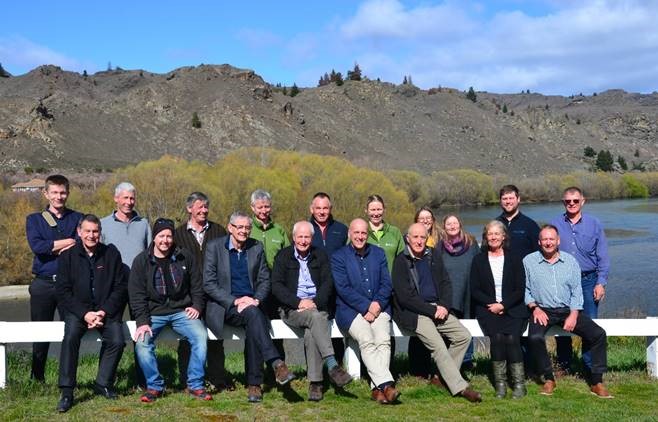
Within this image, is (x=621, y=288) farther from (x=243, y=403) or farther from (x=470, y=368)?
(x=243, y=403)

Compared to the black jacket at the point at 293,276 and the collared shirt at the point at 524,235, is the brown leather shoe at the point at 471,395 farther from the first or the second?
the collared shirt at the point at 524,235

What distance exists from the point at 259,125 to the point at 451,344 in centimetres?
8305

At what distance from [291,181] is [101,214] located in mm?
11995

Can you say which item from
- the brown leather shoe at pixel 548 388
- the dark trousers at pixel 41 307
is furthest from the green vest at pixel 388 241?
the dark trousers at pixel 41 307

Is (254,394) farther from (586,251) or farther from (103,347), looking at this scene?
(586,251)

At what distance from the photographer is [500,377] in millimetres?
6062

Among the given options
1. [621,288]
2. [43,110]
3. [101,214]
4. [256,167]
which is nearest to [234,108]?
[43,110]

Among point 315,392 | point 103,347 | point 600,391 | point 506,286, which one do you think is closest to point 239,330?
point 315,392

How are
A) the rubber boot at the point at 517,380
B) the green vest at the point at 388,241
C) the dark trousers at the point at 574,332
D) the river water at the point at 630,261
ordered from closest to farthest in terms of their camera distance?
the rubber boot at the point at 517,380, the dark trousers at the point at 574,332, the green vest at the point at 388,241, the river water at the point at 630,261

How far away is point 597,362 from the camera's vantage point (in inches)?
244

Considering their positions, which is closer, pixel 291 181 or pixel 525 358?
pixel 525 358

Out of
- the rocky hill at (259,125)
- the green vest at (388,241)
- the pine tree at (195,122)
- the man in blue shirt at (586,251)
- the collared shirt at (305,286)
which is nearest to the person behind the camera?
the collared shirt at (305,286)

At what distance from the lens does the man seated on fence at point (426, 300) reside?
6.25 meters

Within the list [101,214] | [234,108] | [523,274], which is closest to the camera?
[523,274]
